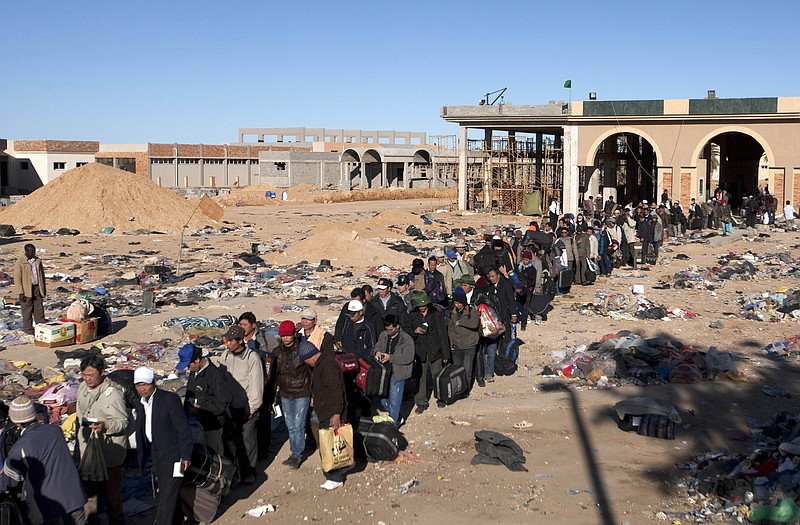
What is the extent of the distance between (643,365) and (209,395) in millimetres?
6457

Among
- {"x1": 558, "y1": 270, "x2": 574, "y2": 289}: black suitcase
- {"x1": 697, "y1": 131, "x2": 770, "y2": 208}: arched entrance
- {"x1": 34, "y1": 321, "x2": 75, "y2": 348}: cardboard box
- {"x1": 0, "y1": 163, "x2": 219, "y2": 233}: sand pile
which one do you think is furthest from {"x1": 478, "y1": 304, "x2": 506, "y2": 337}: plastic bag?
{"x1": 697, "y1": 131, "x2": 770, "y2": 208}: arched entrance

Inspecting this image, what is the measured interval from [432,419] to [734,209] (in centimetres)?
3363

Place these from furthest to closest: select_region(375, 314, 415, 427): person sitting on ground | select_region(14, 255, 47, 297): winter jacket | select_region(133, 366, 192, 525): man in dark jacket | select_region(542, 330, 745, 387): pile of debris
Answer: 1. select_region(14, 255, 47, 297): winter jacket
2. select_region(542, 330, 745, 387): pile of debris
3. select_region(375, 314, 415, 427): person sitting on ground
4. select_region(133, 366, 192, 525): man in dark jacket

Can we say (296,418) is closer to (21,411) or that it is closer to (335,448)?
(335,448)

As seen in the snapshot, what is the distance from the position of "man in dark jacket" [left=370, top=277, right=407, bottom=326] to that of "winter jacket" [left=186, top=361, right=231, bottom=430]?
2.69m

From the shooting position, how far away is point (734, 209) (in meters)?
Answer: 39.6

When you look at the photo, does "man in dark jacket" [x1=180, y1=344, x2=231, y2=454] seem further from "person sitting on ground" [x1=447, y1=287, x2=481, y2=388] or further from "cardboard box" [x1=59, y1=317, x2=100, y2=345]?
"cardboard box" [x1=59, y1=317, x2=100, y2=345]

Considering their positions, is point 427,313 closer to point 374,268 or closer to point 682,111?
point 374,268

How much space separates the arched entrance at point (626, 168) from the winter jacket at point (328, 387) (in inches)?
1304

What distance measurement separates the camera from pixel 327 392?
25.0ft

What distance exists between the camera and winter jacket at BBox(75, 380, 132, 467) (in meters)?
6.75

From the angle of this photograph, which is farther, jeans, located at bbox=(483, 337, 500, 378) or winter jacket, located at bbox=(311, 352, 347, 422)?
jeans, located at bbox=(483, 337, 500, 378)

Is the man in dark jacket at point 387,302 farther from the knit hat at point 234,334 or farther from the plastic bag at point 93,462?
the plastic bag at point 93,462

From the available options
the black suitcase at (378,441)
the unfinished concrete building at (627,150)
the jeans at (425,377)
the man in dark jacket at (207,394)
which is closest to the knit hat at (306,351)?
the man in dark jacket at (207,394)
